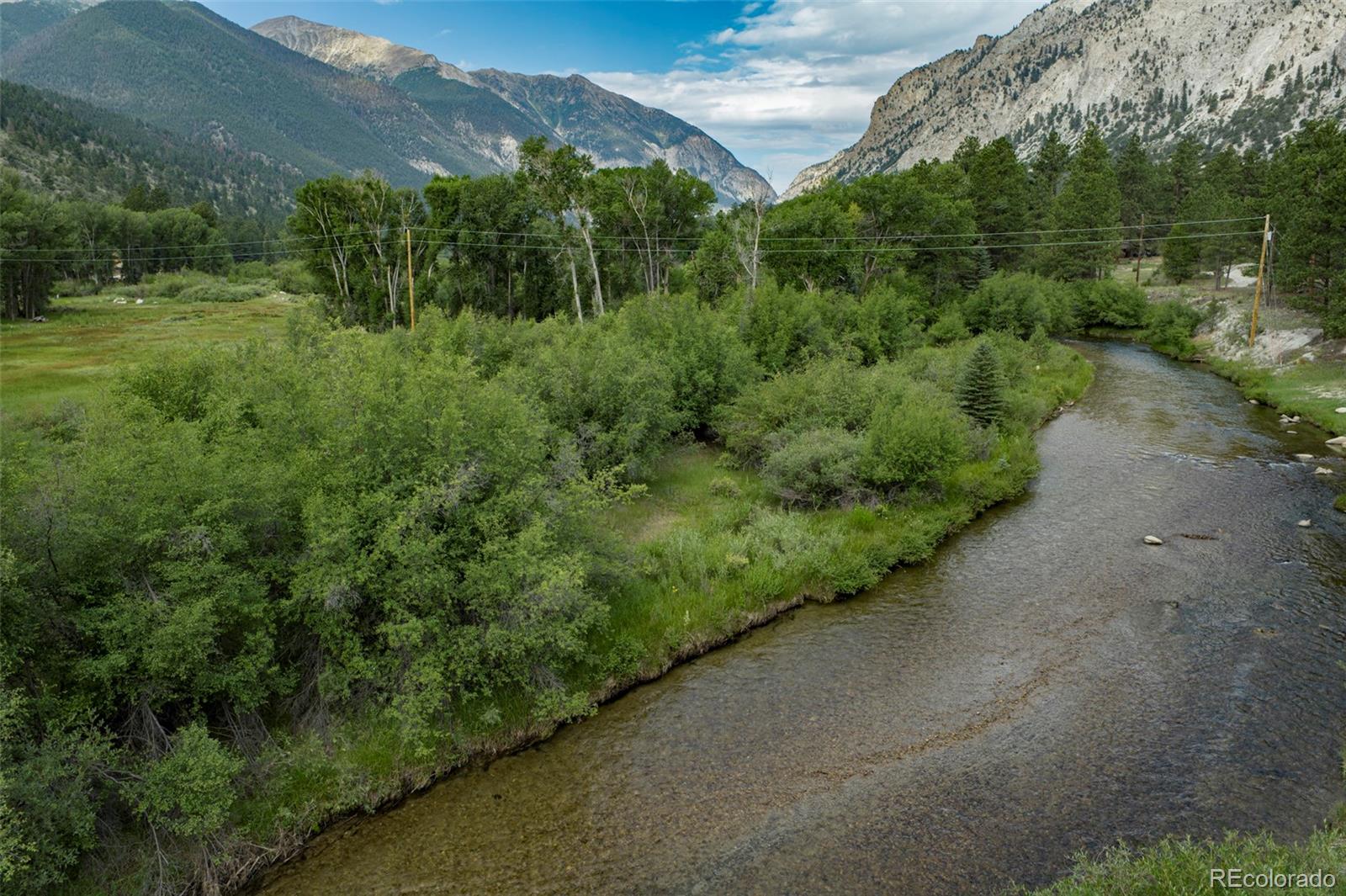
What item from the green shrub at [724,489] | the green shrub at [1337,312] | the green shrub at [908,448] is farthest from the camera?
the green shrub at [1337,312]

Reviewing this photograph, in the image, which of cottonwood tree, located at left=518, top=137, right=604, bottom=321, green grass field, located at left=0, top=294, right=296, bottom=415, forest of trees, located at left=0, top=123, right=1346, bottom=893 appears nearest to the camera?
forest of trees, located at left=0, top=123, right=1346, bottom=893

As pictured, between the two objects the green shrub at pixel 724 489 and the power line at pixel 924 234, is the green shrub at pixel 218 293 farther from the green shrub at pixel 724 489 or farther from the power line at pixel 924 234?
the green shrub at pixel 724 489

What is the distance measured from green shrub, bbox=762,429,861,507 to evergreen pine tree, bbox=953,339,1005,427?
10760 millimetres

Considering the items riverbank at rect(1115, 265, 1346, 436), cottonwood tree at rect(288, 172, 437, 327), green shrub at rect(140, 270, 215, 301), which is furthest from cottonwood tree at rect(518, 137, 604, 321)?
green shrub at rect(140, 270, 215, 301)

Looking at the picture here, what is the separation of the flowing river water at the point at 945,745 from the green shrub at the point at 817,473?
443 cm

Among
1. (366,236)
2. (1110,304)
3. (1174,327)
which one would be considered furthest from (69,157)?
(1174,327)

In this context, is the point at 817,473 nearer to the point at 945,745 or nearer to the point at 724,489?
the point at 724,489

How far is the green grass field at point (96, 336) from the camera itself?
4006 centimetres

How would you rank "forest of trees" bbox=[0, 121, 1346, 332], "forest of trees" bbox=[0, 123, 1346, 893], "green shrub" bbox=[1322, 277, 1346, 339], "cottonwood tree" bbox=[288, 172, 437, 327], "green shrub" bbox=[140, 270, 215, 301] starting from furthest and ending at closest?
1. "green shrub" bbox=[140, 270, 215, 301]
2. "cottonwood tree" bbox=[288, 172, 437, 327]
3. "forest of trees" bbox=[0, 121, 1346, 332]
4. "green shrub" bbox=[1322, 277, 1346, 339]
5. "forest of trees" bbox=[0, 123, 1346, 893]

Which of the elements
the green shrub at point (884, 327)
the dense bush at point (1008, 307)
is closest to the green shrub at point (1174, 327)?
the dense bush at point (1008, 307)

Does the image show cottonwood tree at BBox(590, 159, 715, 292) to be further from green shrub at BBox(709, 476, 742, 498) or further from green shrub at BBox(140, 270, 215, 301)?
green shrub at BBox(140, 270, 215, 301)

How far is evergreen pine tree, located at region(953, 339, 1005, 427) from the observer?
35.8 m

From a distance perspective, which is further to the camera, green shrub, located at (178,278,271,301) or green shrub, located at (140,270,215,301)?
green shrub, located at (140,270,215,301)

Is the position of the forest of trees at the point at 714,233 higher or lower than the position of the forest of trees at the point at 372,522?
higher
